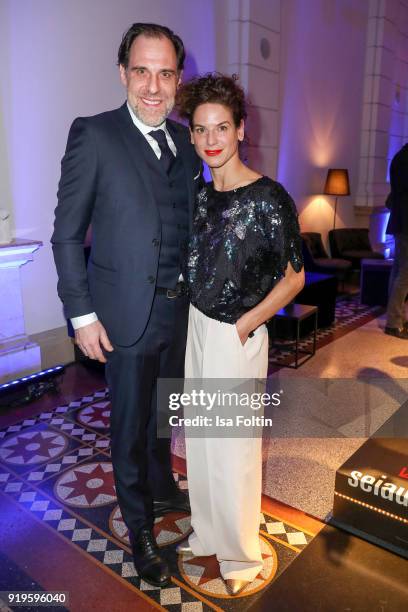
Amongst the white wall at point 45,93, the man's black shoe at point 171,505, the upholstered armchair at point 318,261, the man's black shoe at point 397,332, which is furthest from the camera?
the upholstered armchair at point 318,261

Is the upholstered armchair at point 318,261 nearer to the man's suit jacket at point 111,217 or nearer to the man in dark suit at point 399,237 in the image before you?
the man in dark suit at point 399,237

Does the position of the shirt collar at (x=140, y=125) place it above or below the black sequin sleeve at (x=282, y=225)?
above

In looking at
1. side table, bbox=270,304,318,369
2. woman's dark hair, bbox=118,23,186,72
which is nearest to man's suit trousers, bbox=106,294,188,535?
woman's dark hair, bbox=118,23,186,72

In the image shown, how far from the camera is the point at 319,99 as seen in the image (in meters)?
7.66

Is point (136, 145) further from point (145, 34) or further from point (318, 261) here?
point (318, 261)

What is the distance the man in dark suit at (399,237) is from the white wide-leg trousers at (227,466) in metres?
3.60

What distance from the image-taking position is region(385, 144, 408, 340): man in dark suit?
16.0 ft

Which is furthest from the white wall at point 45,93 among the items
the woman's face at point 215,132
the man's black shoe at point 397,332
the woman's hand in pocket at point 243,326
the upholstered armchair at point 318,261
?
the man's black shoe at point 397,332

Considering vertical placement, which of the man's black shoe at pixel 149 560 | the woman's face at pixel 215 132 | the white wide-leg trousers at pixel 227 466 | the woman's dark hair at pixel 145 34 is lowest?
the man's black shoe at pixel 149 560

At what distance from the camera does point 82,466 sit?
2.88m

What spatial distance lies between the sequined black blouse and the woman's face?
130mm

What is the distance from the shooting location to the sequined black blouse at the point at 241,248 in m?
1.70

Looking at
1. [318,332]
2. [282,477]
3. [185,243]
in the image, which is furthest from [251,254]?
[318,332]

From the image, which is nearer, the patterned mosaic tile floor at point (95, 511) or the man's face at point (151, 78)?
the man's face at point (151, 78)
